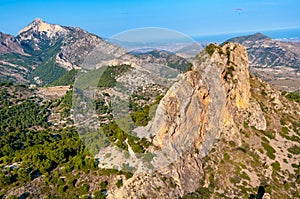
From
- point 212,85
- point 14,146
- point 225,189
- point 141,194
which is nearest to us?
point 141,194

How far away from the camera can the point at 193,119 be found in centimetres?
4506

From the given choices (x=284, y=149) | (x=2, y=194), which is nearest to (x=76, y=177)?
(x=2, y=194)

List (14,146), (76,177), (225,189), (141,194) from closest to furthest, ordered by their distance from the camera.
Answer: (141,194) < (76,177) < (225,189) < (14,146)

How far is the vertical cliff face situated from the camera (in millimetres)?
38406

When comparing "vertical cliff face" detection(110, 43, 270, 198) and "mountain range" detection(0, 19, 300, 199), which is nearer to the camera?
"mountain range" detection(0, 19, 300, 199)

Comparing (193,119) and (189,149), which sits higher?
(193,119)

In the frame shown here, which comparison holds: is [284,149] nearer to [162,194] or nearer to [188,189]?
[188,189]

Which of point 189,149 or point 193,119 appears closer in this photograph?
point 189,149

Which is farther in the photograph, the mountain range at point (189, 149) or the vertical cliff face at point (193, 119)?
the vertical cliff face at point (193, 119)

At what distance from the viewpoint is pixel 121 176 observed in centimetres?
3781

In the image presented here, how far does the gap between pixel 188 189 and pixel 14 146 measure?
43.2 metres

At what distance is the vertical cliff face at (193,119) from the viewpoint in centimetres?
3841

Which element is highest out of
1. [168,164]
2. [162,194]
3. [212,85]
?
[212,85]

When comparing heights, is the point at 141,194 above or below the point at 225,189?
above
